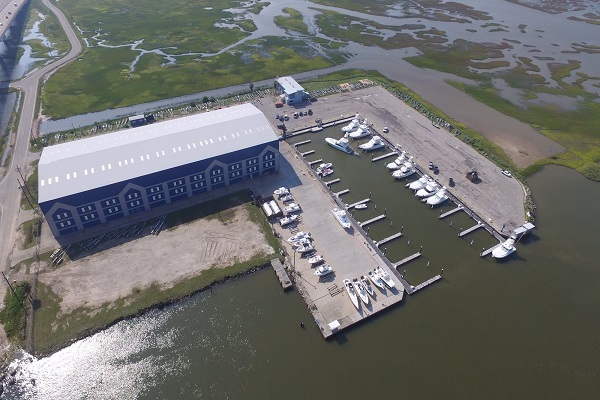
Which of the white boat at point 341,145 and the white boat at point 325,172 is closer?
the white boat at point 325,172

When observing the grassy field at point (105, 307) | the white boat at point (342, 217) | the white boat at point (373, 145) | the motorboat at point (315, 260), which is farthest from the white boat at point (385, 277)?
the white boat at point (373, 145)

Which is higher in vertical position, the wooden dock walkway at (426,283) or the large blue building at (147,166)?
the large blue building at (147,166)

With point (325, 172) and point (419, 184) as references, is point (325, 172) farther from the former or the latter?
point (419, 184)

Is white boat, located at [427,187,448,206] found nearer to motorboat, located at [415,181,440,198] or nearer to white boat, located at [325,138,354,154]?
motorboat, located at [415,181,440,198]

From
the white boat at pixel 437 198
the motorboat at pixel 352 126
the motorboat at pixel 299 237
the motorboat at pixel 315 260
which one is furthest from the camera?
the motorboat at pixel 352 126

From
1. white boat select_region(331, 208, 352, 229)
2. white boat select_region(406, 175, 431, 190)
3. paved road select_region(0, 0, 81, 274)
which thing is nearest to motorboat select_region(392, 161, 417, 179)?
white boat select_region(406, 175, 431, 190)

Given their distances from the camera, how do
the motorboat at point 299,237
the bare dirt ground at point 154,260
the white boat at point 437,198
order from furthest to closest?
the white boat at point 437,198 → the motorboat at point 299,237 → the bare dirt ground at point 154,260

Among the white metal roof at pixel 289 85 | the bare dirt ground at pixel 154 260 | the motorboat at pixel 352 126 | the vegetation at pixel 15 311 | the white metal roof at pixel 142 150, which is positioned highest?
the white metal roof at pixel 142 150

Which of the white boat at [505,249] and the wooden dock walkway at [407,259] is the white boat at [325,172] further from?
the white boat at [505,249]
